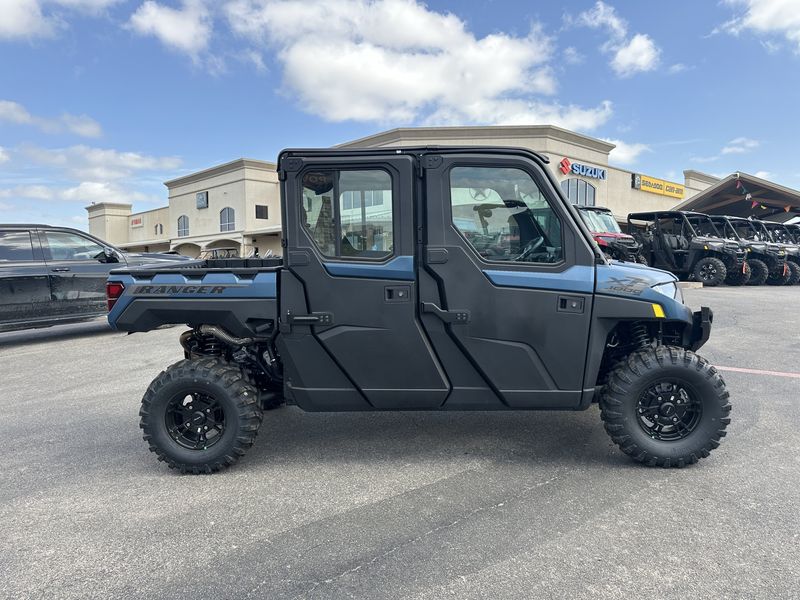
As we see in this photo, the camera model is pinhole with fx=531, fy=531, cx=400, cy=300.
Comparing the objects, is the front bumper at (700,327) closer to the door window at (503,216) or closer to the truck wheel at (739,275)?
the door window at (503,216)

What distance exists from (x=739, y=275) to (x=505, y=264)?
1659cm

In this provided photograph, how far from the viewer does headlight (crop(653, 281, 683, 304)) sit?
3477mm

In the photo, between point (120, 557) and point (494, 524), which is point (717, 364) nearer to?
point (494, 524)

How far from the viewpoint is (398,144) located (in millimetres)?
24844

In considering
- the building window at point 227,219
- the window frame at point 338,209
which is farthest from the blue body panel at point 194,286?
the building window at point 227,219

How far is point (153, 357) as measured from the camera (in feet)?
24.1

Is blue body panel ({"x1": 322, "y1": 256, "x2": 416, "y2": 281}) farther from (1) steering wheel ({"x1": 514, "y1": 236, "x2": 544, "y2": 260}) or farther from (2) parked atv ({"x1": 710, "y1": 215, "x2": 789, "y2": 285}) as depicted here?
(2) parked atv ({"x1": 710, "y1": 215, "x2": 789, "y2": 285})

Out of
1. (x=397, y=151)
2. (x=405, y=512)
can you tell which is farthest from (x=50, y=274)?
(x=405, y=512)

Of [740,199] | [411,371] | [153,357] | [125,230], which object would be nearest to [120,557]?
[411,371]

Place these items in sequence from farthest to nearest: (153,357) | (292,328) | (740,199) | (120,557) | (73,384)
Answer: (740,199), (153,357), (73,384), (292,328), (120,557)

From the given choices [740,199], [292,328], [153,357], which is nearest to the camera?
[292,328]

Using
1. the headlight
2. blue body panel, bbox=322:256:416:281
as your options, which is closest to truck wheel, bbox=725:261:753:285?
the headlight

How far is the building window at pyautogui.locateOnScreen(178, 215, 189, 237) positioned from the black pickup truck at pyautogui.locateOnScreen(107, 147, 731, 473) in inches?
2126

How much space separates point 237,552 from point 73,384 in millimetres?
4603
